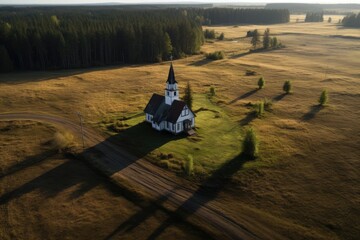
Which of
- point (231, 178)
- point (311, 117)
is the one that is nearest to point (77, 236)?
point (231, 178)

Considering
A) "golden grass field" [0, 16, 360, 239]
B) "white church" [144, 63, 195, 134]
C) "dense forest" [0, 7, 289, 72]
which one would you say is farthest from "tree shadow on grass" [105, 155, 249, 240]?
"dense forest" [0, 7, 289, 72]

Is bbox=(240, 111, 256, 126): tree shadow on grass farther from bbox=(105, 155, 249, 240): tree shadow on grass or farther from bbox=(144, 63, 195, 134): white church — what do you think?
bbox=(105, 155, 249, 240): tree shadow on grass

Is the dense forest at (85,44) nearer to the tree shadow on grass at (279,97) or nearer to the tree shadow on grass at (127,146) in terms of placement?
the tree shadow on grass at (279,97)

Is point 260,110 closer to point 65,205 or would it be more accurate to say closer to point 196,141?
point 196,141

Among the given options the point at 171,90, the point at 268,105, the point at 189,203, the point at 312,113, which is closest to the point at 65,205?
the point at 189,203

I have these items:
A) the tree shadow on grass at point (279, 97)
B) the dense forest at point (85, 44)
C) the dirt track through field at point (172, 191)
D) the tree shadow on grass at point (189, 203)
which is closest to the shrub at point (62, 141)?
the dirt track through field at point (172, 191)
